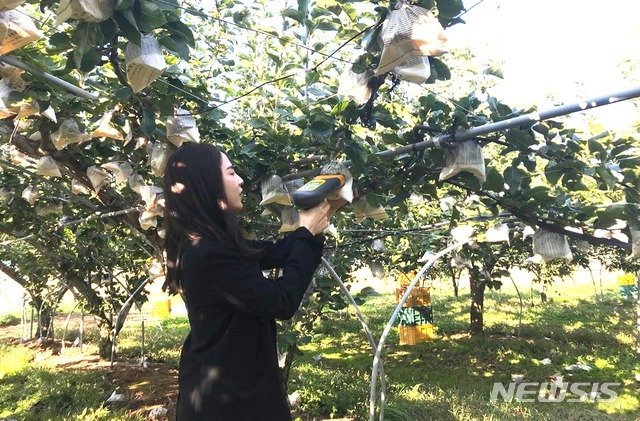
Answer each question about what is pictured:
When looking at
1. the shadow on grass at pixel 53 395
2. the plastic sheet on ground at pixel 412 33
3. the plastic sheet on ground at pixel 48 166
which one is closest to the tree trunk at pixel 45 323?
the shadow on grass at pixel 53 395

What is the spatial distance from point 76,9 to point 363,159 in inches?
38.2

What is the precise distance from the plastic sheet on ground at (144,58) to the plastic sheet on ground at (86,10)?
0.14 meters

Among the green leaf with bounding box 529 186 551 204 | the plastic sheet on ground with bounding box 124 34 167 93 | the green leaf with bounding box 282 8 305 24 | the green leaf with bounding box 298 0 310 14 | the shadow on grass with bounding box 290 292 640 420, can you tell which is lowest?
the shadow on grass with bounding box 290 292 640 420

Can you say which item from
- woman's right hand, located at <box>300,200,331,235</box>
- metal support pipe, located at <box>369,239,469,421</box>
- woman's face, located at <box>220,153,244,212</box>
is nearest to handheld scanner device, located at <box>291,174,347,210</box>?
woman's right hand, located at <box>300,200,331,235</box>

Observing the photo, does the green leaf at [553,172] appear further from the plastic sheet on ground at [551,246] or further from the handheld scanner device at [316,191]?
the handheld scanner device at [316,191]

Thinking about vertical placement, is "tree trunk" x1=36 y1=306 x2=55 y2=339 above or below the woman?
below

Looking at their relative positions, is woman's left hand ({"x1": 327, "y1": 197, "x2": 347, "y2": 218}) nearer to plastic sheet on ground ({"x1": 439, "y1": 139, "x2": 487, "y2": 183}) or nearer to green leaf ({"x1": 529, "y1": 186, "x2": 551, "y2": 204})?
plastic sheet on ground ({"x1": 439, "y1": 139, "x2": 487, "y2": 183})

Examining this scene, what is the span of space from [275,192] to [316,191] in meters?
0.63

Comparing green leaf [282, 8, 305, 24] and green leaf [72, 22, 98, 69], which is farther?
green leaf [282, 8, 305, 24]

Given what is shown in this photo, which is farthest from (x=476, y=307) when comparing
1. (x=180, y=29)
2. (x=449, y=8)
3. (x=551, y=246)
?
(x=180, y=29)

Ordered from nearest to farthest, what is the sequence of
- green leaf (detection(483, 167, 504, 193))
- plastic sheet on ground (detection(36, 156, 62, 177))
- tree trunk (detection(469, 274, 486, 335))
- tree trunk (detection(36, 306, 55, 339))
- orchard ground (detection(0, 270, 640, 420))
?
green leaf (detection(483, 167, 504, 193)) < plastic sheet on ground (detection(36, 156, 62, 177)) < orchard ground (detection(0, 270, 640, 420)) < tree trunk (detection(469, 274, 486, 335)) < tree trunk (detection(36, 306, 55, 339))

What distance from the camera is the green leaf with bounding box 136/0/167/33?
1075 millimetres

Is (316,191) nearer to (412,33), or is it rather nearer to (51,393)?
(412,33)

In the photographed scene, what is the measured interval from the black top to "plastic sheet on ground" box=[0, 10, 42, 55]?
0.68 metres
